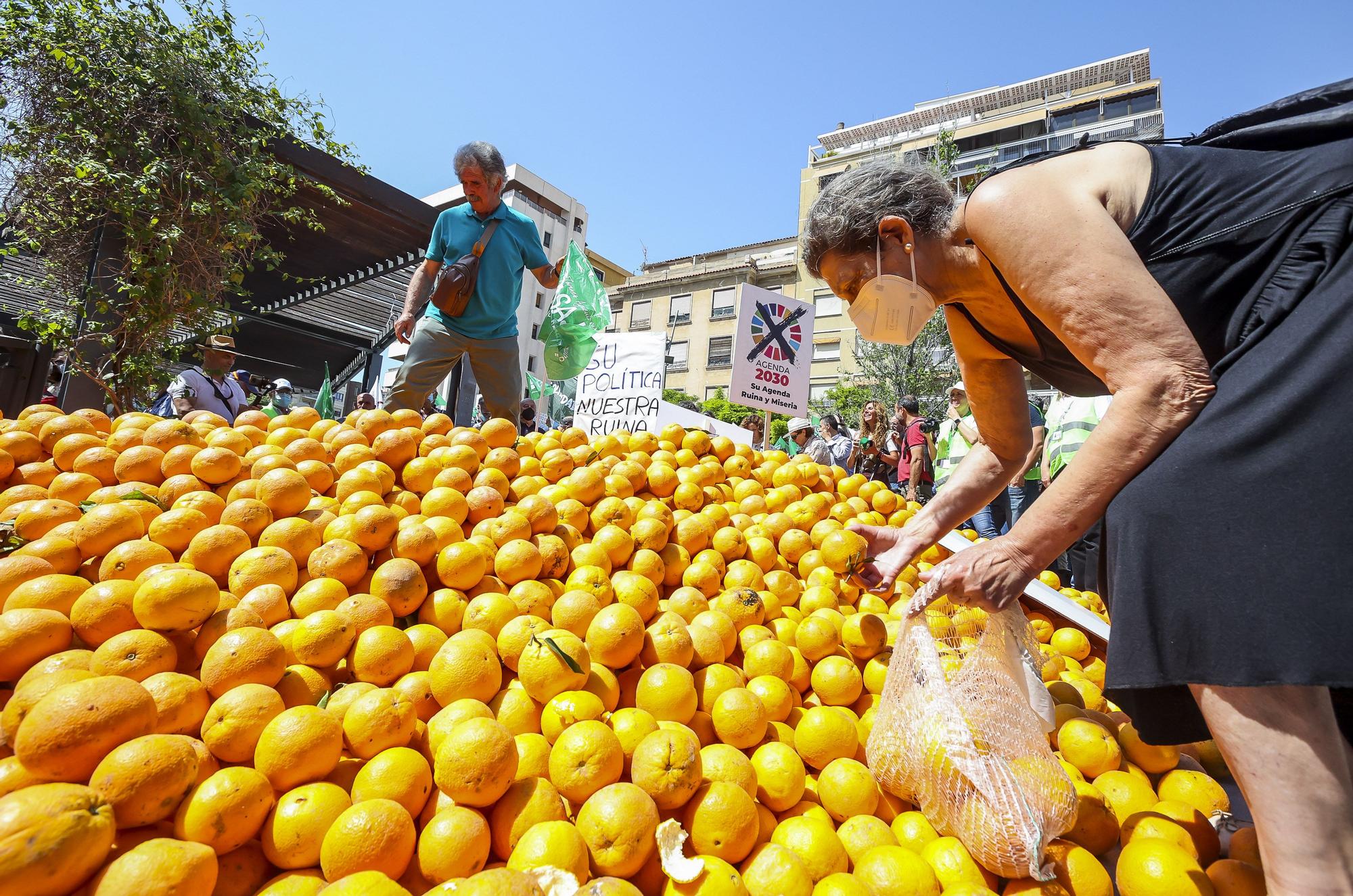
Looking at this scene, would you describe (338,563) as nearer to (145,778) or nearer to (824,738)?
(145,778)

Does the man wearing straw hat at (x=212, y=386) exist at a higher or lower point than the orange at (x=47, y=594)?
higher

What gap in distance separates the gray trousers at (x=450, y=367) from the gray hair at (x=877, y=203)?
2902mm

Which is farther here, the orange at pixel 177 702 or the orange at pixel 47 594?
the orange at pixel 47 594

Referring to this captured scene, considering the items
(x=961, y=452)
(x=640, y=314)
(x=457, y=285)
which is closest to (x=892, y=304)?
(x=457, y=285)

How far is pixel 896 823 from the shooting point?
166 cm

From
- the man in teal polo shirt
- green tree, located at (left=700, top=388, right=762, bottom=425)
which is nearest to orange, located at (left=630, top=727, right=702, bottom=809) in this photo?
the man in teal polo shirt

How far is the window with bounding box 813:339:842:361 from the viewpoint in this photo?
129ft

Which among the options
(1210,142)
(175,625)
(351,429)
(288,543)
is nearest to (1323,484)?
(1210,142)

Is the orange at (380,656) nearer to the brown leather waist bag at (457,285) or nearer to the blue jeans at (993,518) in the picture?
the brown leather waist bag at (457,285)

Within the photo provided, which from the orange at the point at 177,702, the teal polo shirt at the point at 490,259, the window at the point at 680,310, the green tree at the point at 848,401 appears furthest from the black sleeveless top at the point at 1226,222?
the window at the point at 680,310

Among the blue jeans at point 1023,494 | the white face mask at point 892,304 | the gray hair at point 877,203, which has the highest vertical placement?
the gray hair at point 877,203

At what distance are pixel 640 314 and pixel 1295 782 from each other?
1924 inches

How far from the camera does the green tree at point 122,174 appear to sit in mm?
5504

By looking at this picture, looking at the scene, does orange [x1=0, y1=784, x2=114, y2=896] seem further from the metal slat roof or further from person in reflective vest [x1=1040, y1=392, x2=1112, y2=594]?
the metal slat roof
